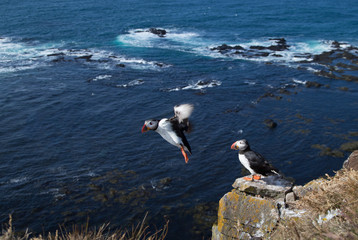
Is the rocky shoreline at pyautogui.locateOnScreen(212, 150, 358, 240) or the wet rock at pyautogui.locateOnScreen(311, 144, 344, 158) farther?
the wet rock at pyautogui.locateOnScreen(311, 144, 344, 158)

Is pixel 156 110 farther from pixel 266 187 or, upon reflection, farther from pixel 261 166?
pixel 266 187

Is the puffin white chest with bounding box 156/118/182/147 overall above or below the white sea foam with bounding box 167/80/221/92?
above

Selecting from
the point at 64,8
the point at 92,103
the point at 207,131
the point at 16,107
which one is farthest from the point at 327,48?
the point at 64,8

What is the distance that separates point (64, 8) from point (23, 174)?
2776 inches

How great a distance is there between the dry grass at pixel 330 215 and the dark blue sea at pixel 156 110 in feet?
8.64

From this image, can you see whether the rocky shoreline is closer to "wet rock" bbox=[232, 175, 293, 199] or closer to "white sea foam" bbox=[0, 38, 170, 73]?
"wet rock" bbox=[232, 175, 293, 199]

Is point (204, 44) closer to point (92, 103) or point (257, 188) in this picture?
point (92, 103)

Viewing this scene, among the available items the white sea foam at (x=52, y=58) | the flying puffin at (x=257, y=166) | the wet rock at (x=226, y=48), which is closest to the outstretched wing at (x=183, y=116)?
the flying puffin at (x=257, y=166)

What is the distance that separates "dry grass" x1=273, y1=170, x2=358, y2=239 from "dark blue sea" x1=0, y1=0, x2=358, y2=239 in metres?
2.63

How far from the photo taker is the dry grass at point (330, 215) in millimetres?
4930

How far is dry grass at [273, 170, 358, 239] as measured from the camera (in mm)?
4930

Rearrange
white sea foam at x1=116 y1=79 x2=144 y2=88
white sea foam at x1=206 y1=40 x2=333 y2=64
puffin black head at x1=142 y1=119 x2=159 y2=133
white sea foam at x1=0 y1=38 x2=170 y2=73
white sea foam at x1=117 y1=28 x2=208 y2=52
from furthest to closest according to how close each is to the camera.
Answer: white sea foam at x1=117 y1=28 x2=208 y2=52 < white sea foam at x1=206 y1=40 x2=333 y2=64 < white sea foam at x1=0 y1=38 x2=170 y2=73 < white sea foam at x1=116 y1=79 x2=144 y2=88 < puffin black head at x1=142 y1=119 x2=159 y2=133

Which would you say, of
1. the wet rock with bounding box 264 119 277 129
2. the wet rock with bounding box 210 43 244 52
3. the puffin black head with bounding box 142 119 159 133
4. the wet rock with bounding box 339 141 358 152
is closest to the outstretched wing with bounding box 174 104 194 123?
the puffin black head with bounding box 142 119 159 133

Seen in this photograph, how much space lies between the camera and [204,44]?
201ft
